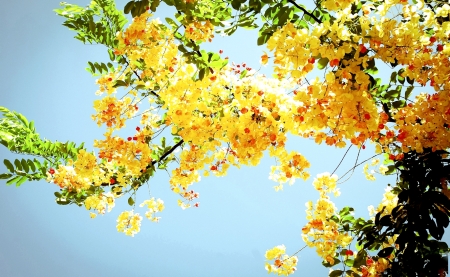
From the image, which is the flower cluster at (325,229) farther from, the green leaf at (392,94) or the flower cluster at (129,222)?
Answer: the flower cluster at (129,222)

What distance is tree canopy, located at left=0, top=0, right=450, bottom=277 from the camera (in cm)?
135

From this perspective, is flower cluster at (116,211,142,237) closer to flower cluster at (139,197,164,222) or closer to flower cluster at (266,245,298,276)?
flower cluster at (139,197,164,222)

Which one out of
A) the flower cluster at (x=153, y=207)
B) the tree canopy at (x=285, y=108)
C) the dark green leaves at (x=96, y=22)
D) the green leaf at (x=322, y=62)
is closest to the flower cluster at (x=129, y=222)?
the tree canopy at (x=285, y=108)

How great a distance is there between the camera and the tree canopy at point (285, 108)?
1.35m

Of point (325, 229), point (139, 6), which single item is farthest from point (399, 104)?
point (139, 6)

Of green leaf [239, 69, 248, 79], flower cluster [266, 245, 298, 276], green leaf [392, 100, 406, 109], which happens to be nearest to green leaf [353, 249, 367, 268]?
flower cluster [266, 245, 298, 276]

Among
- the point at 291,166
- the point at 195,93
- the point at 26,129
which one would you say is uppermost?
the point at 26,129

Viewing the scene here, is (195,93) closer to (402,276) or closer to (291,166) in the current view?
(291,166)

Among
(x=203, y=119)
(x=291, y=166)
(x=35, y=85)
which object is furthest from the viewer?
(x=35, y=85)

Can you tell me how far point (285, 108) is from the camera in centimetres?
154

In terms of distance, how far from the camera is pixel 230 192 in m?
9.33

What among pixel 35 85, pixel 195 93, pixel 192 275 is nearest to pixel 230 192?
pixel 192 275

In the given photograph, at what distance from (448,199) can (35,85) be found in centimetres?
756

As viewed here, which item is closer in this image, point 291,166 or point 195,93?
point 195,93
